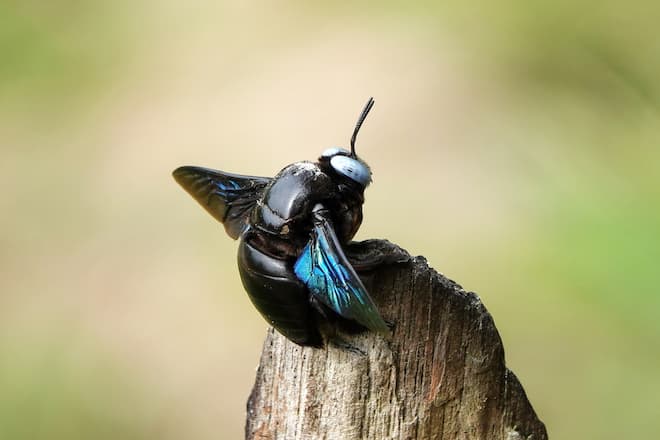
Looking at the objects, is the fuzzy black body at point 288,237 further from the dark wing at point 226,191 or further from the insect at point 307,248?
the dark wing at point 226,191

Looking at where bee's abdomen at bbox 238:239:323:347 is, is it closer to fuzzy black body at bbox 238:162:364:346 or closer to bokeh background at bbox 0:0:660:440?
fuzzy black body at bbox 238:162:364:346

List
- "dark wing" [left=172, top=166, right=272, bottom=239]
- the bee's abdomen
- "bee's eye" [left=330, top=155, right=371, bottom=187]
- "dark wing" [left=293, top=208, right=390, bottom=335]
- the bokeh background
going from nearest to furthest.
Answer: "dark wing" [left=293, top=208, right=390, bottom=335] < the bee's abdomen < "bee's eye" [left=330, top=155, right=371, bottom=187] < "dark wing" [left=172, top=166, right=272, bottom=239] < the bokeh background

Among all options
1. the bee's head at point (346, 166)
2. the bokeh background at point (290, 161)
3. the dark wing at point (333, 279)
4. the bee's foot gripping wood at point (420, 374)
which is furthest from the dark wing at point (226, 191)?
the bokeh background at point (290, 161)

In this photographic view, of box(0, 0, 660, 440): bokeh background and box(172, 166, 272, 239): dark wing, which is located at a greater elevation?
box(0, 0, 660, 440): bokeh background

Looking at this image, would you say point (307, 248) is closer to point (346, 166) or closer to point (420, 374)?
point (346, 166)

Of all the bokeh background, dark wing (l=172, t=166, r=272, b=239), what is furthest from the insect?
the bokeh background

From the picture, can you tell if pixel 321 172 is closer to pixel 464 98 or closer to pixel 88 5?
pixel 464 98
